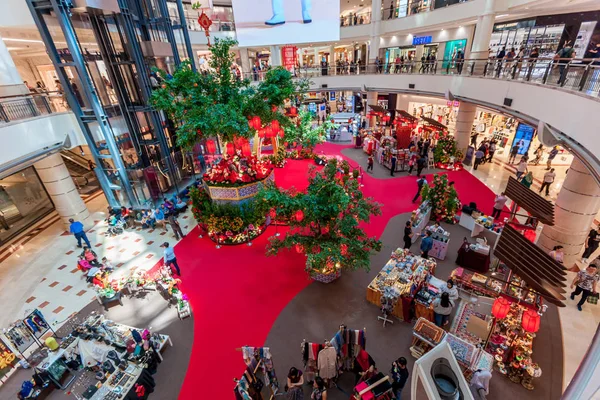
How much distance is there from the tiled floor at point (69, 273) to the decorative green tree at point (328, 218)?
197 inches

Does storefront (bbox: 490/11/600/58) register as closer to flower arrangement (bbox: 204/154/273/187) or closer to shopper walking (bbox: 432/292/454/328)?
shopper walking (bbox: 432/292/454/328)

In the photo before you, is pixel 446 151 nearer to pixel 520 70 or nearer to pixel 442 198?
pixel 442 198

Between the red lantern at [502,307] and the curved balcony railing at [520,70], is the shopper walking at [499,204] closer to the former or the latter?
the curved balcony railing at [520,70]

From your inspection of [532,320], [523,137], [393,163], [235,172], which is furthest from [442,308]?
[523,137]

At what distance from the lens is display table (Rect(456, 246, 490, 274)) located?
8.52 m

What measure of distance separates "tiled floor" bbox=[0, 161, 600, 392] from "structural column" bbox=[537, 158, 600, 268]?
2.04m

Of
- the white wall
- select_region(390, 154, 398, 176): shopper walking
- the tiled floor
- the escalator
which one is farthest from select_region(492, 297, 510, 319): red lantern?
the escalator

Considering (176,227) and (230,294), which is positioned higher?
(176,227)

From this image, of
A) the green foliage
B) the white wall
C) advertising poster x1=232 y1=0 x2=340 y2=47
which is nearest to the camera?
the white wall

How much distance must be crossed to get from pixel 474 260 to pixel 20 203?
1976 centimetres

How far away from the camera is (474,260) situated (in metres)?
8.65

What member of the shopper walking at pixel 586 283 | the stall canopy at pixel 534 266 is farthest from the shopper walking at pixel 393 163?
the stall canopy at pixel 534 266

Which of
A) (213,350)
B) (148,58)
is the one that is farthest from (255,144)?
(213,350)

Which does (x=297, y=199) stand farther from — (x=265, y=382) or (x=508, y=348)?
(x=508, y=348)
